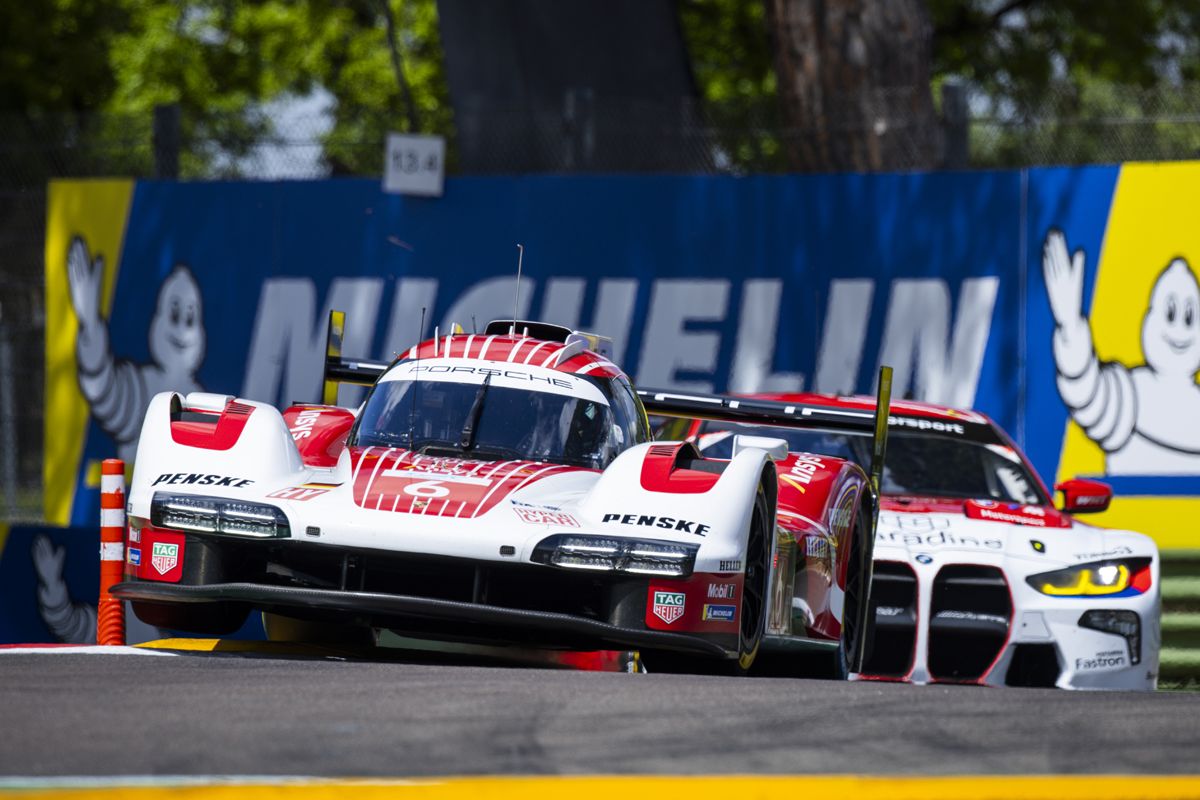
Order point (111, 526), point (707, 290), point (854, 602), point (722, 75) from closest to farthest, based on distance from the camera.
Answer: point (854, 602), point (111, 526), point (707, 290), point (722, 75)

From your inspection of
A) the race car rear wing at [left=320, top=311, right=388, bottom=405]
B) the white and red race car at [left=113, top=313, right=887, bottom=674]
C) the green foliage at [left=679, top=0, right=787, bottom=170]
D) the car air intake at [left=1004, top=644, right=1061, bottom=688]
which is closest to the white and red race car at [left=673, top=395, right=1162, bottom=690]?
the car air intake at [left=1004, top=644, right=1061, bottom=688]

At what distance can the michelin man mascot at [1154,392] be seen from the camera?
39.1ft

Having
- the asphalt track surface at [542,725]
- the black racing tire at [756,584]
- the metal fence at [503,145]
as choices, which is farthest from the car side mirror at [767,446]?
the metal fence at [503,145]

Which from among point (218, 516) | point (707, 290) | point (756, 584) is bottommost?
point (756, 584)

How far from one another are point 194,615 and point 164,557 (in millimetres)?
397

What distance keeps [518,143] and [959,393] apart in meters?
4.00

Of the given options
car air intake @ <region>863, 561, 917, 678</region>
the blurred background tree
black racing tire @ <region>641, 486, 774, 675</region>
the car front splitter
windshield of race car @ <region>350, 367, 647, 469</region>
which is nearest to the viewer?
the car front splitter

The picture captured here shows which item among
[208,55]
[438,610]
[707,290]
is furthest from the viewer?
[208,55]

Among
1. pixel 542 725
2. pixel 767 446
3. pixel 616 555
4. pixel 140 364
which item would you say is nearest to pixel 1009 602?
pixel 767 446

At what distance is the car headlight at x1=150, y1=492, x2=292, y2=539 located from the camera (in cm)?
642

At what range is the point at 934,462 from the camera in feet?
31.8

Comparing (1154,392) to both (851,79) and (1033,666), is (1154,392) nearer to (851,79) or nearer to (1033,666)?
(851,79)

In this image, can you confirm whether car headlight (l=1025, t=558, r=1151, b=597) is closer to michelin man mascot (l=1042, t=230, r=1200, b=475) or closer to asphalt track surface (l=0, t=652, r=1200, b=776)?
asphalt track surface (l=0, t=652, r=1200, b=776)

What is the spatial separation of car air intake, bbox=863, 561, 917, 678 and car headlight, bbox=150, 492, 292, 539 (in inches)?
123
